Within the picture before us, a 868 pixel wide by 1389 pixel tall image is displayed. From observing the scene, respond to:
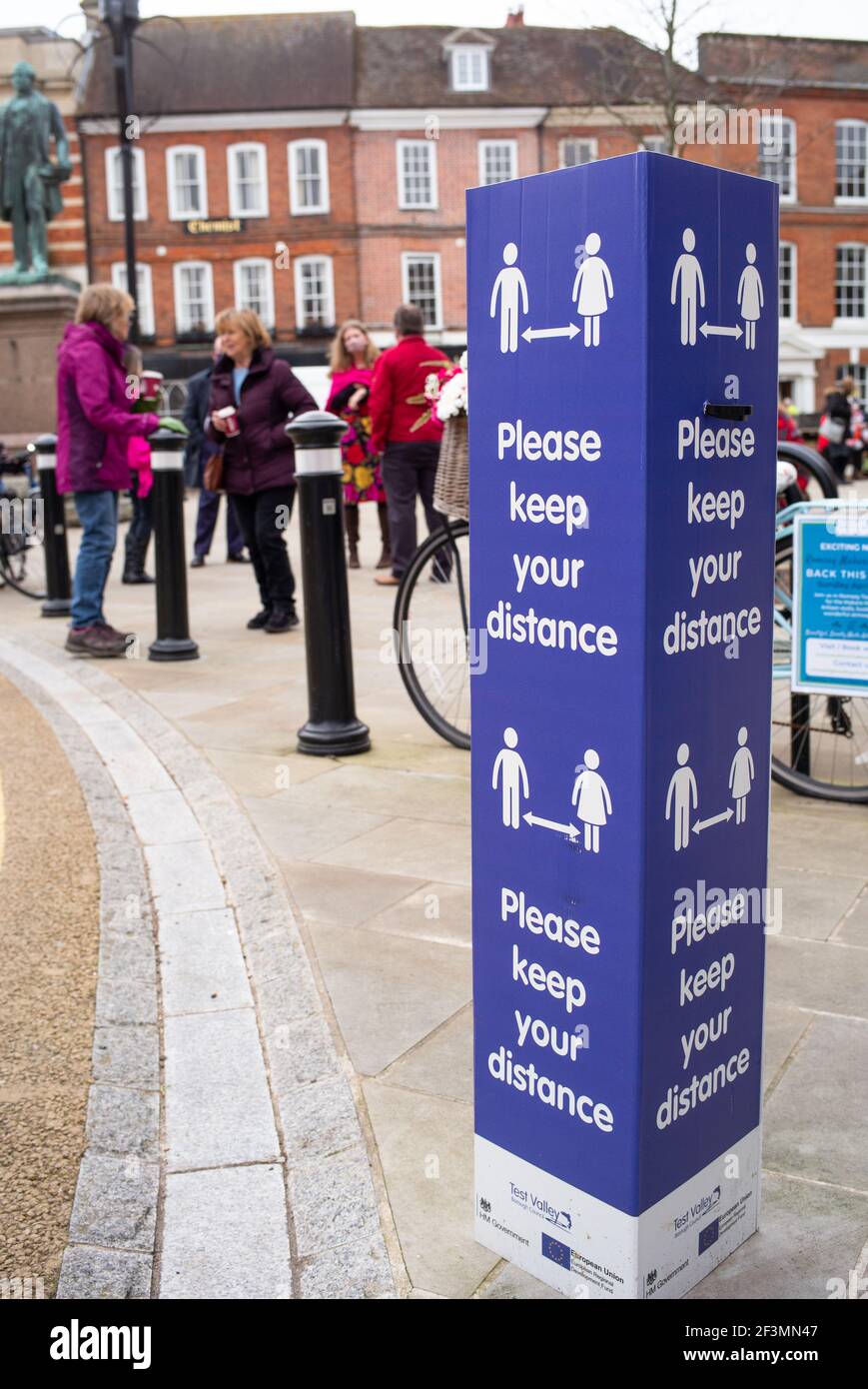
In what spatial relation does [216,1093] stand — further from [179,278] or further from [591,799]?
[179,278]

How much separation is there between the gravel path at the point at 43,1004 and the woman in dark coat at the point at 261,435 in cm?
303

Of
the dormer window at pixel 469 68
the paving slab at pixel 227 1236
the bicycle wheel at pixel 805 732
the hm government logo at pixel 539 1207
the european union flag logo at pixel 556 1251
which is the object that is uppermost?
the dormer window at pixel 469 68

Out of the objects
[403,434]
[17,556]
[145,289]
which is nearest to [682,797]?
[403,434]

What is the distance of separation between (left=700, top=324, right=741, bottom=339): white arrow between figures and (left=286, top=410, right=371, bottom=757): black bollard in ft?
11.7

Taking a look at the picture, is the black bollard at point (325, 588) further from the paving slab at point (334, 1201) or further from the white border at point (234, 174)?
the white border at point (234, 174)

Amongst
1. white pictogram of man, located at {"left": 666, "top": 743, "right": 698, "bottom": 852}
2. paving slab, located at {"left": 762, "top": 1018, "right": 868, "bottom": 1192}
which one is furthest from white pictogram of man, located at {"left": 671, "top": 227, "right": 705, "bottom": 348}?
paving slab, located at {"left": 762, "top": 1018, "right": 868, "bottom": 1192}

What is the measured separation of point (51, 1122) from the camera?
8.85 feet

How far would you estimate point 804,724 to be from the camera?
193 inches

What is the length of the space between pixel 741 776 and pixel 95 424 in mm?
6094

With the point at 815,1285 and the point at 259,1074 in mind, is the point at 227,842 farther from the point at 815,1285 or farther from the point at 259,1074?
the point at 815,1285

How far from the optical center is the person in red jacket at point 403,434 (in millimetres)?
9766

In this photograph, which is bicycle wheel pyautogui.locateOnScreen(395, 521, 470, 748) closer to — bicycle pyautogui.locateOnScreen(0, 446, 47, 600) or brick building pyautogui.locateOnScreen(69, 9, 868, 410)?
bicycle pyautogui.locateOnScreen(0, 446, 47, 600)

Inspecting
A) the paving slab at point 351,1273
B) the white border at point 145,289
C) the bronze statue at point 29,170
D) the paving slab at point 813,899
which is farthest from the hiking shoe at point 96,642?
the white border at point 145,289

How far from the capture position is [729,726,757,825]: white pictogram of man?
2094mm
